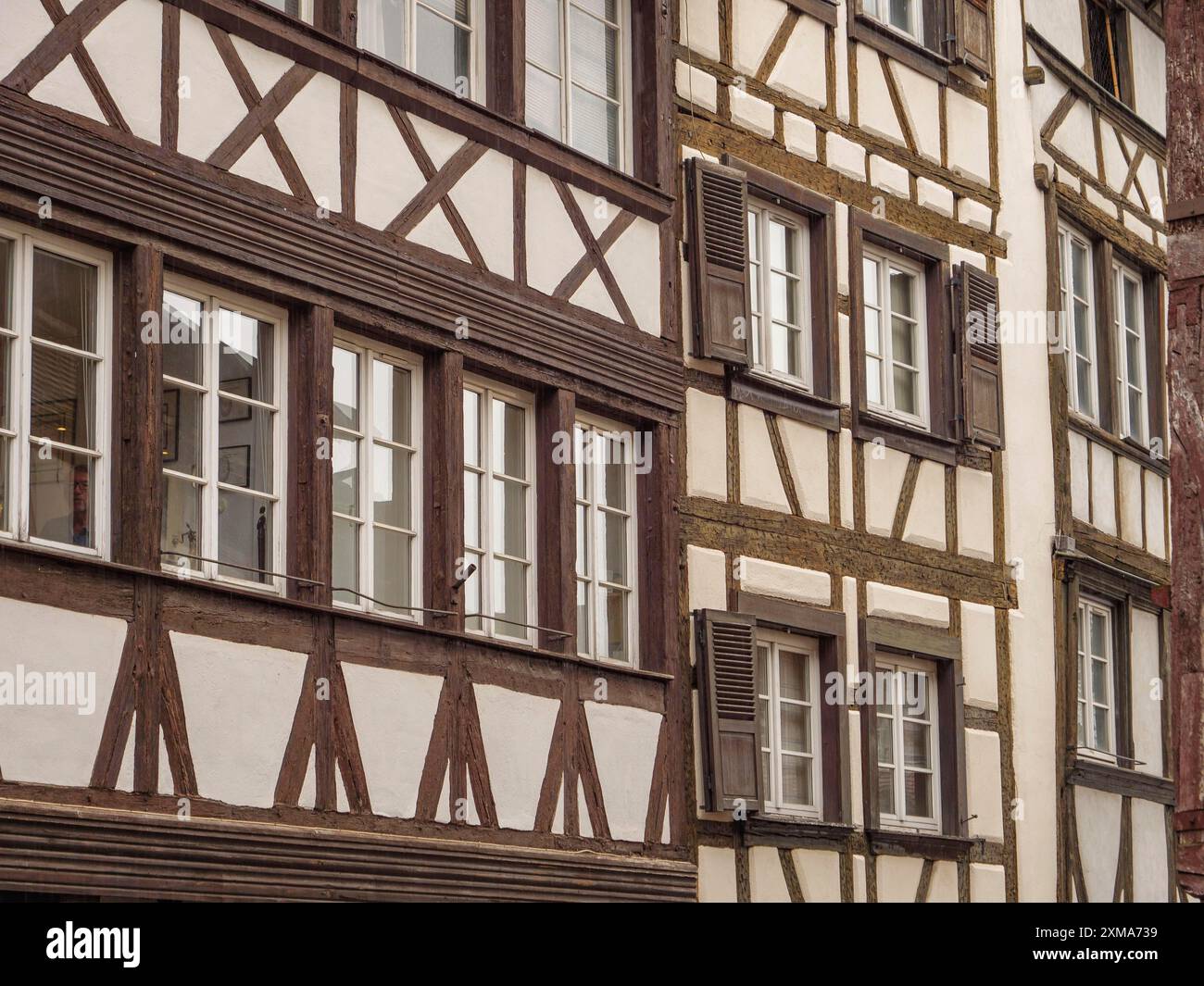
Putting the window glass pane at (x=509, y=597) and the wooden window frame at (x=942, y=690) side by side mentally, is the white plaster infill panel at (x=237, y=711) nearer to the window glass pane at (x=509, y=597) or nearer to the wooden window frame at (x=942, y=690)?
the window glass pane at (x=509, y=597)

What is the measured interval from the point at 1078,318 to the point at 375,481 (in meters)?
7.79

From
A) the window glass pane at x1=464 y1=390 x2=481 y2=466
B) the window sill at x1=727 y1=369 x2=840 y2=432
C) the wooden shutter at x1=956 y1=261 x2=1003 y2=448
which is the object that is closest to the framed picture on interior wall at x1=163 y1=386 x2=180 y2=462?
the window glass pane at x1=464 y1=390 x2=481 y2=466

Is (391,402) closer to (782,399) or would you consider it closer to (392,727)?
(392,727)

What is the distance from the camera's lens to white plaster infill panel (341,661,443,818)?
10727 mm

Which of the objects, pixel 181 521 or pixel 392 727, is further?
pixel 392 727

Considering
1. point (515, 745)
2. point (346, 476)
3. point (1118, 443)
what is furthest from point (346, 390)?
point (1118, 443)

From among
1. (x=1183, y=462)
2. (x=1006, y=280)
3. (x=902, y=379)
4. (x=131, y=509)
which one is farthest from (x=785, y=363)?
(x=1183, y=462)

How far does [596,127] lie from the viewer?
1314 cm

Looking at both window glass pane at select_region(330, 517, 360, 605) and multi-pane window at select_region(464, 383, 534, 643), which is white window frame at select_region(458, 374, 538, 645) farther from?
window glass pane at select_region(330, 517, 360, 605)

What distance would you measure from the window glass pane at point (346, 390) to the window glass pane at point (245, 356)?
0.45 meters

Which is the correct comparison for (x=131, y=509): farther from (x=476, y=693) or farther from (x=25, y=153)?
(x=476, y=693)

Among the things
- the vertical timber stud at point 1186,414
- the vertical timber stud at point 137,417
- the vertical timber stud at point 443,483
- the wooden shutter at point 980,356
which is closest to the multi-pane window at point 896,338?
the wooden shutter at point 980,356

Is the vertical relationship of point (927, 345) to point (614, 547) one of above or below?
above

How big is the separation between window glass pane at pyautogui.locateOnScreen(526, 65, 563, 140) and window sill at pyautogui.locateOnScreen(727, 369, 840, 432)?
6.20 ft
